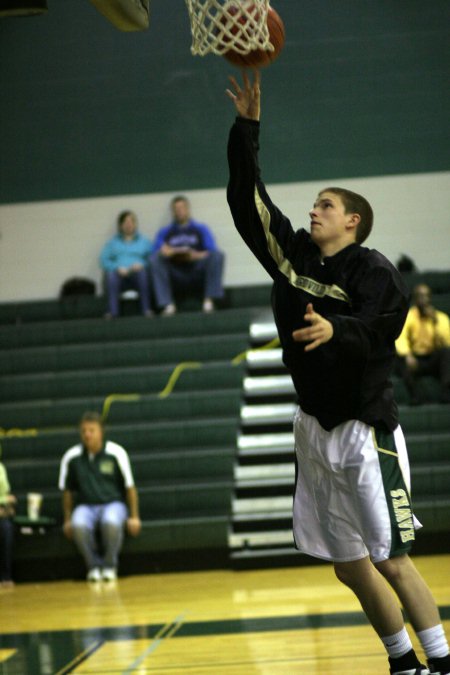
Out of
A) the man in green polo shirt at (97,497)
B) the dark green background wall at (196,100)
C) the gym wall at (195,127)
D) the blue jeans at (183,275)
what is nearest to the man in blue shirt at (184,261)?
the blue jeans at (183,275)

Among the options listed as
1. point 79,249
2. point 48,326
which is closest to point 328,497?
point 48,326

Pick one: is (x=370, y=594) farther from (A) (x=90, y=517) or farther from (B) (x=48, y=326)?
(B) (x=48, y=326)

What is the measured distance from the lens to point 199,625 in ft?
18.8

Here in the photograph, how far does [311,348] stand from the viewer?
3.33m

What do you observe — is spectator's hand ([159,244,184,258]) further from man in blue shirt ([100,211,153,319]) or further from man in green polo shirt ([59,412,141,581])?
man in green polo shirt ([59,412,141,581])

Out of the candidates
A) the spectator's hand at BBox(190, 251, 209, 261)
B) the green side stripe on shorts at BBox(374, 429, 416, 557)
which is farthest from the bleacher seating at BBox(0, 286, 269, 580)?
the green side stripe on shorts at BBox(374, 429, 416, 557)

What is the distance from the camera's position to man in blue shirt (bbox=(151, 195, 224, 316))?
36.9ft

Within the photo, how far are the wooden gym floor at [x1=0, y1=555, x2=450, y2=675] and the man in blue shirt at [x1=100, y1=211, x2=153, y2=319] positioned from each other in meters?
3.89

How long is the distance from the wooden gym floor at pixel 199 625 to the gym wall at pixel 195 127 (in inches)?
195

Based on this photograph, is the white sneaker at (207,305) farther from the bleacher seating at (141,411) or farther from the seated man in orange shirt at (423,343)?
the seated man in orange shirt at (423,343)

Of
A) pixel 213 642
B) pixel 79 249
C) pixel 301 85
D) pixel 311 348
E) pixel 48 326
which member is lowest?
pixel 213 642

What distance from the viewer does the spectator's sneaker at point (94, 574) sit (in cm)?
809

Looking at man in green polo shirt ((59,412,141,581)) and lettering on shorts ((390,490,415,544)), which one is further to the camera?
man in green polo shirt ((59,412,141,581))

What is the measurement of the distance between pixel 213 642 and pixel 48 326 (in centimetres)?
650
